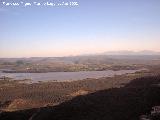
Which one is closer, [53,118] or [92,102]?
[53,118]

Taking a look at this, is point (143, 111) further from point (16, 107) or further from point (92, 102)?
point (16, 107)

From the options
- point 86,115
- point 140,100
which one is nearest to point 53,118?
point 86,115

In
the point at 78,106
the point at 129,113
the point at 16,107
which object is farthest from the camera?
the point at 16,107

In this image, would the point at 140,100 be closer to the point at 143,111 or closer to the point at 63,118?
the point at 143,111

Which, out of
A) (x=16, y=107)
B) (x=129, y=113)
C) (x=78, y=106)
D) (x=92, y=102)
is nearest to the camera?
(x=129, y=113)

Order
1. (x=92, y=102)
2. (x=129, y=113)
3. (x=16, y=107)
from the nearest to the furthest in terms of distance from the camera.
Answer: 1. (x=129, y=113)
2. (x=92, y=102)
3. (x=16, y=107)

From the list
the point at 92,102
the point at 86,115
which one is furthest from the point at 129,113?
the point at 92,102

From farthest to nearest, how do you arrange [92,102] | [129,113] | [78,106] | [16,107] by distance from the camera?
[16,107], [92,102], [78,106], [129,113]

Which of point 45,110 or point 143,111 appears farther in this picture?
point 45,110
